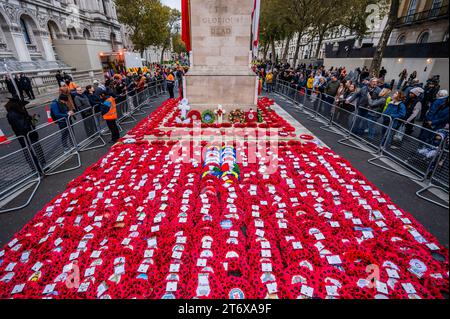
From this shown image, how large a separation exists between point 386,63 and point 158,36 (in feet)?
117

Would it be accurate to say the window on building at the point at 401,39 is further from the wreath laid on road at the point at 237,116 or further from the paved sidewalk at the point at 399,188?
the wreath laid on road at the point at 237,116

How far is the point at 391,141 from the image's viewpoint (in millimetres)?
7234

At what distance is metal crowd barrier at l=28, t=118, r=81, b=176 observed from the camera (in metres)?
6.28

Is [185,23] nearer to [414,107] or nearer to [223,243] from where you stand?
[414,107]

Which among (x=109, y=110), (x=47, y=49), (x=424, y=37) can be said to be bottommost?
(x=109, y=110)

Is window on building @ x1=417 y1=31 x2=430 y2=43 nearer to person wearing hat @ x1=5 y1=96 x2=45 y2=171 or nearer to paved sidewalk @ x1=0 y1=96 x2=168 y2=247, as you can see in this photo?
paved sidewalk @ x1=0 y1=96 x2=168 y2=247

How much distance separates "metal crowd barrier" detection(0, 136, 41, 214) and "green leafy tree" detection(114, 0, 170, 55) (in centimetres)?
3903

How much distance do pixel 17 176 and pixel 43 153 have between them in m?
0.93

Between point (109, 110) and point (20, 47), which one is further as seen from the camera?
point (20, 47)

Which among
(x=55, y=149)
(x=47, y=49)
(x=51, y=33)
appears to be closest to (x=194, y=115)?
(x=55, y=149)

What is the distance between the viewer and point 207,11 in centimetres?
Result: 925
